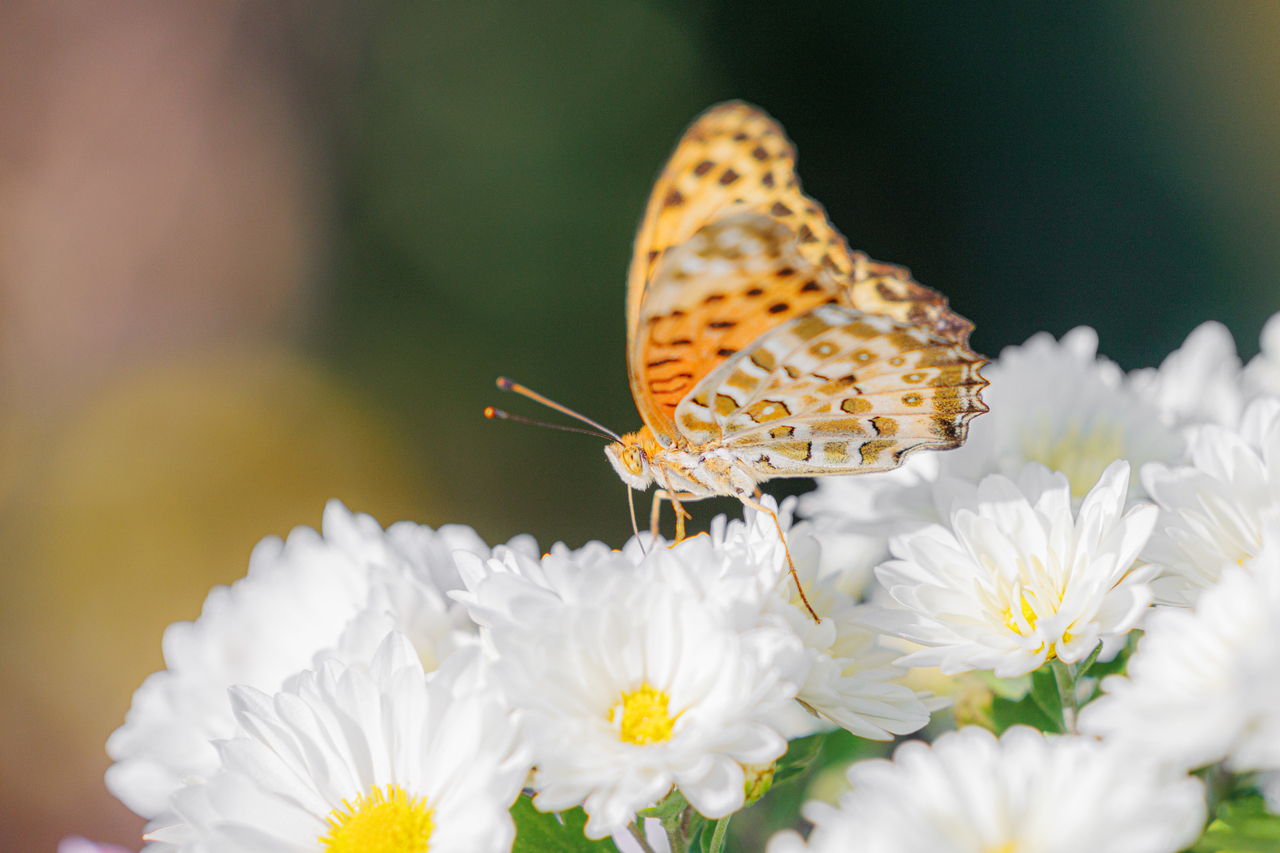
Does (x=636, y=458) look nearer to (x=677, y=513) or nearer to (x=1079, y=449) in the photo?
(x=677, y=513)

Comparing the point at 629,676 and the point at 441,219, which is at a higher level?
the point at 441,219

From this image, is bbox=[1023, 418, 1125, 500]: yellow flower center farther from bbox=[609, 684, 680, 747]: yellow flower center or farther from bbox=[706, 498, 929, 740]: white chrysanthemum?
bbox=[609, 684, 680, 747]: yellow flower center

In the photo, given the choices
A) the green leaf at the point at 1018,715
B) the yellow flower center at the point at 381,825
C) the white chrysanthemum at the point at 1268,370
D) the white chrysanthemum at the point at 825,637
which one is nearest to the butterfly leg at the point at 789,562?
the white chrysanthemum at the point at 825,637

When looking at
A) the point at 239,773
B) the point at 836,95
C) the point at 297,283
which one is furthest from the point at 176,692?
the point at 836,95

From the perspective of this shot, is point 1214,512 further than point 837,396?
No

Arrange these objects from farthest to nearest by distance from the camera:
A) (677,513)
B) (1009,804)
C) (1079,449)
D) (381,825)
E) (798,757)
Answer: (677,513), (1079,449), (798,757), (381,825), (1009,804)

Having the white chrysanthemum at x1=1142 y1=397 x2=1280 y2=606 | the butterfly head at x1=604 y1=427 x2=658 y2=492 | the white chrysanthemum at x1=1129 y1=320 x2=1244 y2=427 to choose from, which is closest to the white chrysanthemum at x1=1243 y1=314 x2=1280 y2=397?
the white chrysanthemum at x1=1129 y1=320 x2=1244 y2=427

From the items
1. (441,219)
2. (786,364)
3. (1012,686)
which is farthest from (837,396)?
(441,219)

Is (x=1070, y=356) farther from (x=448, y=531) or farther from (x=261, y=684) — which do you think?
(x=261, y=684)
